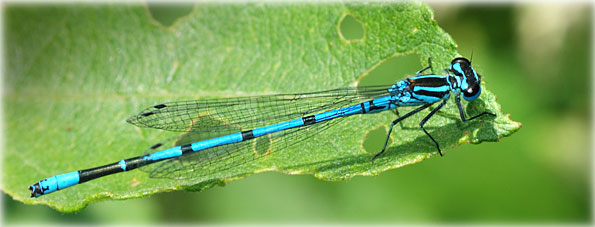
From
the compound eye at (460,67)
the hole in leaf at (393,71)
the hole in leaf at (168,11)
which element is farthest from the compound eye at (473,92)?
the hole in leaf at (168,11)

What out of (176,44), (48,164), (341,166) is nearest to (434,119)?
(341,166)

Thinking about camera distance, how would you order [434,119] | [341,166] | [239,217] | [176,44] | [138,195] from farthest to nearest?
1. [239,217]
2. [176,44]
3. [434,119]
4. [341,166]
5. [138,195]

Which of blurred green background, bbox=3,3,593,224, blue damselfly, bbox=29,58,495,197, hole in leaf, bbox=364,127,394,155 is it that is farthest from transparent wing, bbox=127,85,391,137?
blurred green background, bbox=3,3,593,224

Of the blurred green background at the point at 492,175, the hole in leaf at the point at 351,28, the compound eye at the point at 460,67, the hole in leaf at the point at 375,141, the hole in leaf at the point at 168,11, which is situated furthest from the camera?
the blurred green background at the point at 492,175

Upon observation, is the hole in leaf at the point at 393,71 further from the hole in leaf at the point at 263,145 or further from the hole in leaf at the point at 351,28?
the hole in leaf at the point at 263,145

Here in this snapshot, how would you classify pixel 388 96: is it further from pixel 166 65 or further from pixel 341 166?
pixel 166 65

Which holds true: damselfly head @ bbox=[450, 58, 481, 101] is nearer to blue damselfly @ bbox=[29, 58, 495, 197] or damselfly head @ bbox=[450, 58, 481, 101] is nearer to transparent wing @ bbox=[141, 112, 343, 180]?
blue damselfly @ bbox=[29, 58, 495, 197]

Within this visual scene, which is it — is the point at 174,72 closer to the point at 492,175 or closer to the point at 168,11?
the point at 168,11
